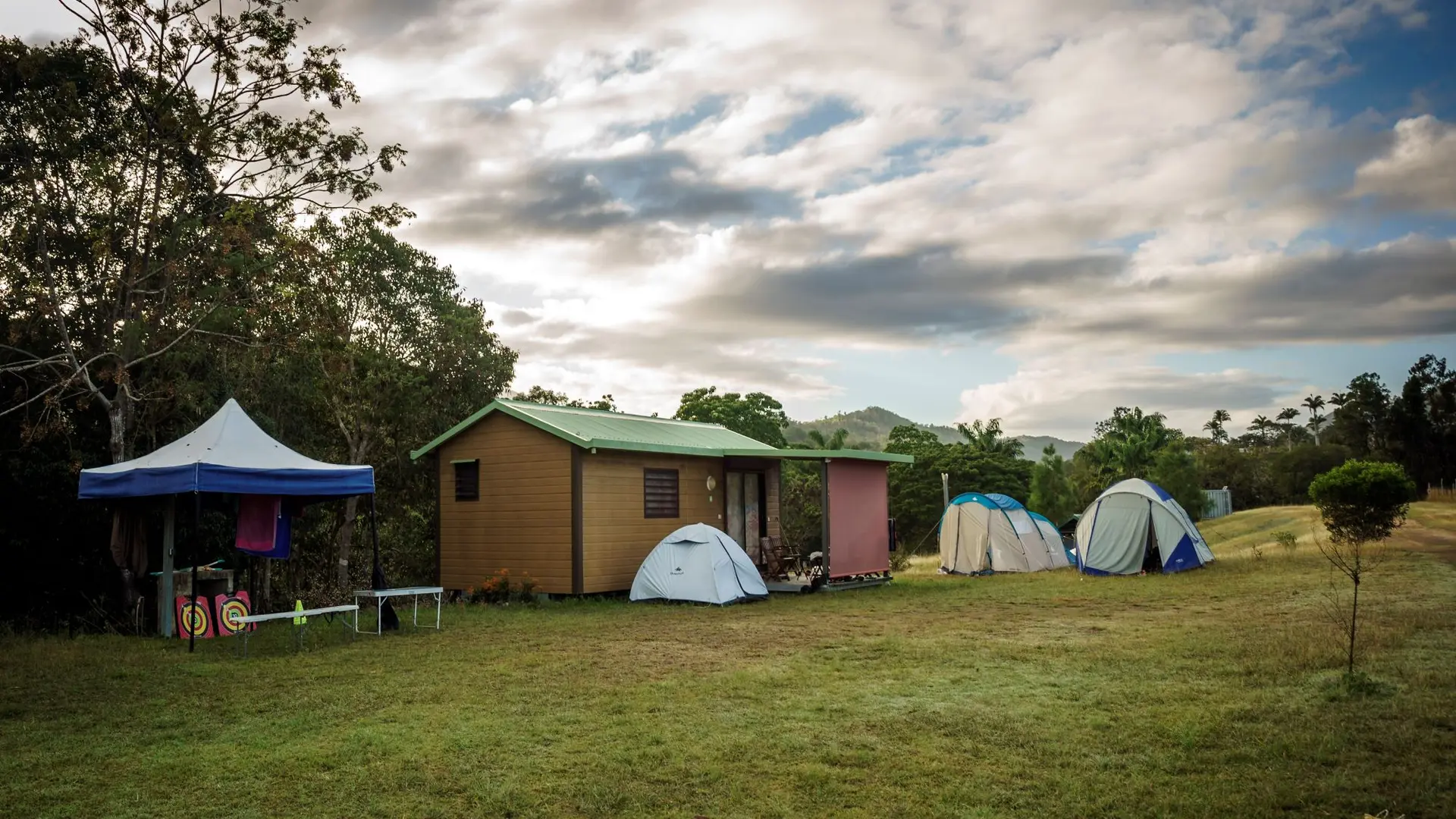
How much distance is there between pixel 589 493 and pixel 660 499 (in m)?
1.83

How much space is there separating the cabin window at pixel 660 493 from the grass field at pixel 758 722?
207 inches

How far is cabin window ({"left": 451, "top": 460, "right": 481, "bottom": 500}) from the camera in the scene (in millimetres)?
17359

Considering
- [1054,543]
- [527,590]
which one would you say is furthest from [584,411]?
[1054,543]

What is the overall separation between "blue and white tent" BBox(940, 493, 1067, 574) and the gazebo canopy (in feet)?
46.6

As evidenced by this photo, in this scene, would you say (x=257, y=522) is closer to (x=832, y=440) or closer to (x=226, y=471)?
(x=226, y=471)

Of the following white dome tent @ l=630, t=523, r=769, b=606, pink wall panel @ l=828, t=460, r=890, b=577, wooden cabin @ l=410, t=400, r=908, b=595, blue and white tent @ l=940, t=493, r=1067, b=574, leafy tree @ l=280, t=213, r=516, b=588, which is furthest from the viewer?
blue and white tent @ l=940, t=493, r=1067, b=574

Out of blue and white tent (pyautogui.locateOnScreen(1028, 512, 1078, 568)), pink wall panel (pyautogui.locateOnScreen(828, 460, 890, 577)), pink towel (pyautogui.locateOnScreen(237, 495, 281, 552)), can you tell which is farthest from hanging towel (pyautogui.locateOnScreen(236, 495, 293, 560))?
blue and white tent (pyautogui.locateOnScreen(1028, 512, 1078, 568))

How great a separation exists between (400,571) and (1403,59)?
19.7 meters

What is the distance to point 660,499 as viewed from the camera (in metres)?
17.6

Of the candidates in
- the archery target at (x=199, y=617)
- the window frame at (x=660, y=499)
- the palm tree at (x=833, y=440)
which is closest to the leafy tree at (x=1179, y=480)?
the palm tree at (x=833, y=440)

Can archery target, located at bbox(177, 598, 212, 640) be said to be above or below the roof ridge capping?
below

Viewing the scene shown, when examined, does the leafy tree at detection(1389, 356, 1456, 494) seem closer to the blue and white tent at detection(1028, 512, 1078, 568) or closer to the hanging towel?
the blue and white tent at detection(1028, 512, 1078, 568)

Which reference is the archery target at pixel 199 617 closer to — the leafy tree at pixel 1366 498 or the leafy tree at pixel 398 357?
the leafy tree at pixel 398 357

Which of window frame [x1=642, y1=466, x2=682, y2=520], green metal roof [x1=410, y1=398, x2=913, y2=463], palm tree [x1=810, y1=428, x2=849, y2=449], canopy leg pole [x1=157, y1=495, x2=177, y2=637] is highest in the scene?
palm tree [x1=810, y1=428, x2=849, y2=449]
